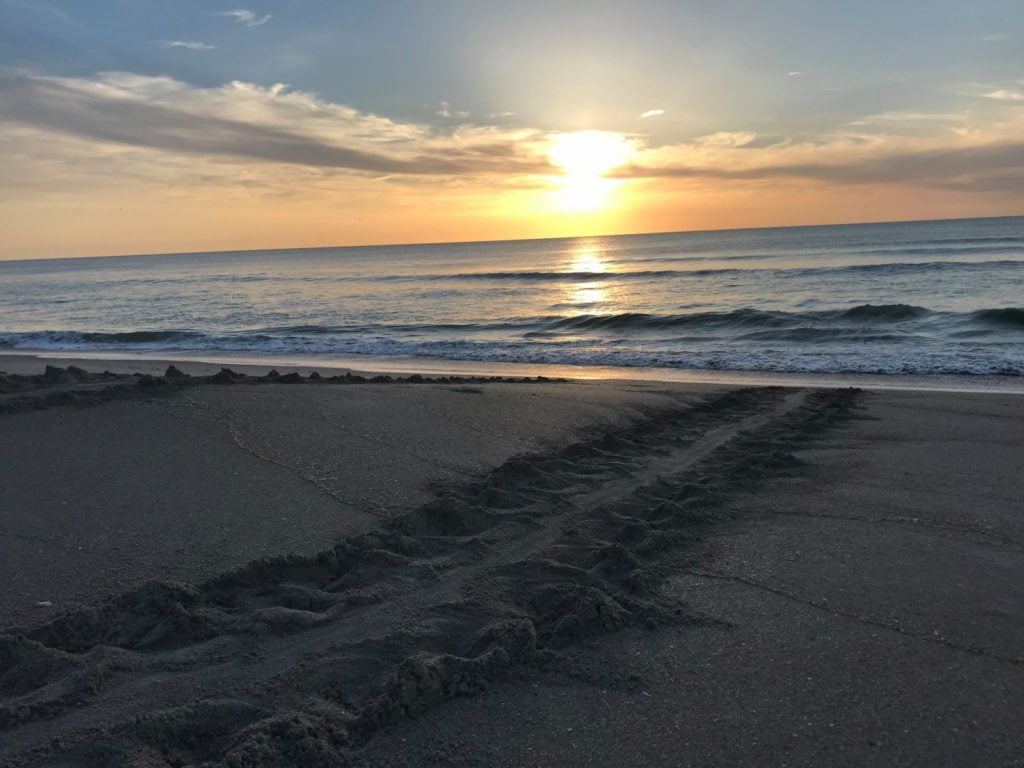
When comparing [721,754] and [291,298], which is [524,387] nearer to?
[721,754]

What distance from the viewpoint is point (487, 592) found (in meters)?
3.37

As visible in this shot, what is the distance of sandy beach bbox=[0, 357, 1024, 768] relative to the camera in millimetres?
2350

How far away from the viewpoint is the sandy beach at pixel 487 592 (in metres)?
2.35

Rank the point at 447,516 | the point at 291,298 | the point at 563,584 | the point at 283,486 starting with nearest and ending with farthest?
1. the point at 563,584
2. the point at 447,516
3. the point at 283,486
4. the point at 291,298

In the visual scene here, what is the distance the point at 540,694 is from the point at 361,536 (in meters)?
1.73

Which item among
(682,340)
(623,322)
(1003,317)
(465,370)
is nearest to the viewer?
(465,370)

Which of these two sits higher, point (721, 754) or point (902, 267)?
point (902, 267)

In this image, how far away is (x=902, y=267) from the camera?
109 feet

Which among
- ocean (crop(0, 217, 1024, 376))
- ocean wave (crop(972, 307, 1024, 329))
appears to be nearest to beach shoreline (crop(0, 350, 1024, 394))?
ocean (crop(0, 217, 1024, 376))

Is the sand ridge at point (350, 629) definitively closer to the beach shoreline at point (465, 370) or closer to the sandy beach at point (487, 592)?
the sandy beach at point (487, 592)

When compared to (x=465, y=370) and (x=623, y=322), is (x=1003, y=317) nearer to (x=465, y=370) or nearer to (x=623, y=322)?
(x=623, y=322)

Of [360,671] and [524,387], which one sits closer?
[360,671]

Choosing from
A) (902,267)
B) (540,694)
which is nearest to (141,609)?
(540,694)

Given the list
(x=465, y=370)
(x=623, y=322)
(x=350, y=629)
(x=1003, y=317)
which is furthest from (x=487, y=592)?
(x=1003, y=317)
